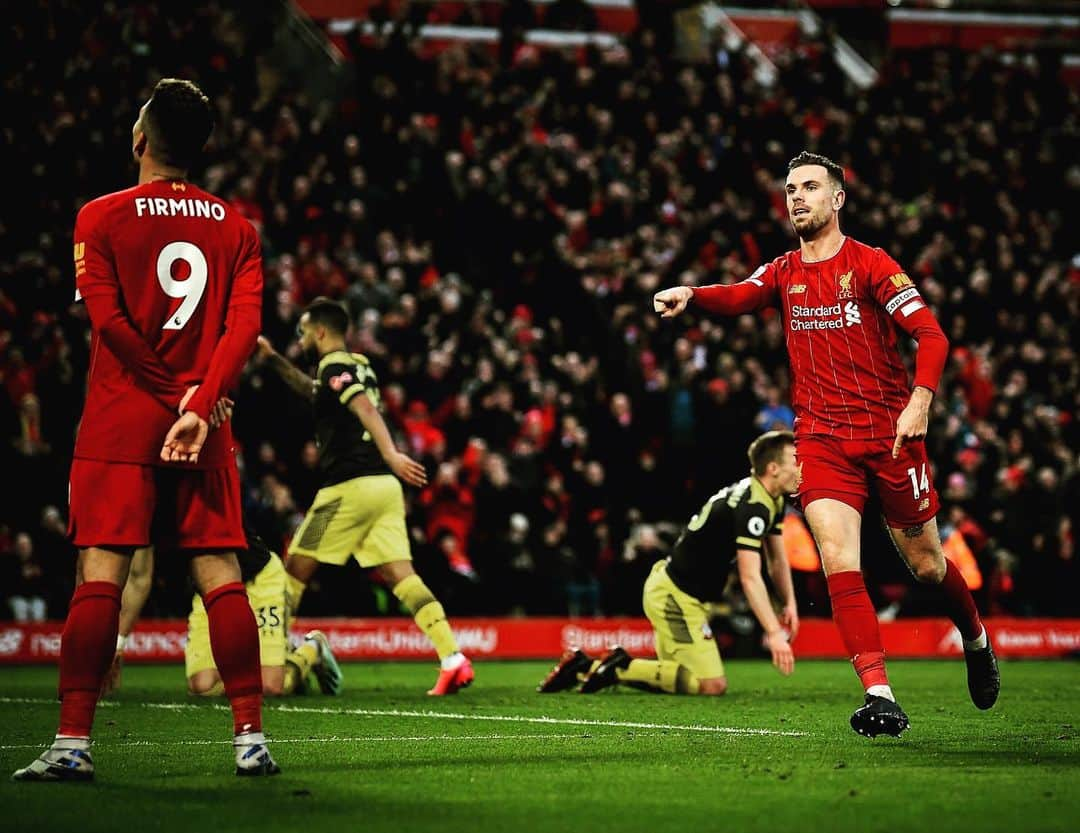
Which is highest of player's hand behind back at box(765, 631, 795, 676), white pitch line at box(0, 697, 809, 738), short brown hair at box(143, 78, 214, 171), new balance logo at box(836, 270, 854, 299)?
short brown hair at box(143, 78, 214, 171)

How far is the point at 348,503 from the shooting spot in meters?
11.1

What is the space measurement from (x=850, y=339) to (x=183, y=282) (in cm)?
329

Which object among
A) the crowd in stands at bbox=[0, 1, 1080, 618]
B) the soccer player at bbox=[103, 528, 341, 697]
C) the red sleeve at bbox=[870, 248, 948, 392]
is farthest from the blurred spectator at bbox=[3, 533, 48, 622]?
the red sleeve at bbox=[870, 248, 948, 392]

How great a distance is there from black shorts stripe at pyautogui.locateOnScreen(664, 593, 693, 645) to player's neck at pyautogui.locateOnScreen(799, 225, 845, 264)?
3.99m

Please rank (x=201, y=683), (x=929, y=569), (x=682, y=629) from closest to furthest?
(x=929, y=569) < (x=201, y=683) < (x=682, y=629)

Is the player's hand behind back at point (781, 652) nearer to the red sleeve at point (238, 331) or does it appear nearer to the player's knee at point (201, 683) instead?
the player's knee at point (201, 683)

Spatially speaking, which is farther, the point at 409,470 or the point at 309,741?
the point at 409,470

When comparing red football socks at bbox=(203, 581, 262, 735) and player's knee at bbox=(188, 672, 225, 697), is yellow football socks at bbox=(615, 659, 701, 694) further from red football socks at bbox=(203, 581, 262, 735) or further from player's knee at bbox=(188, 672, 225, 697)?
red football socks at bbox=(203, 581, 262, 735)

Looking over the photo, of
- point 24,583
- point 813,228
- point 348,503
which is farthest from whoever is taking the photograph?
point 24,583

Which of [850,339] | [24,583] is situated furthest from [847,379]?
[24,583]

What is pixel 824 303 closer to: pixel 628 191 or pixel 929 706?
pixel 929 706

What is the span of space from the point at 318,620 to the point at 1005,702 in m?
7.96

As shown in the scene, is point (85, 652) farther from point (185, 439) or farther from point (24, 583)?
→ point (24, 583)

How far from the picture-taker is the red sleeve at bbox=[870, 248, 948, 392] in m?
7.43
